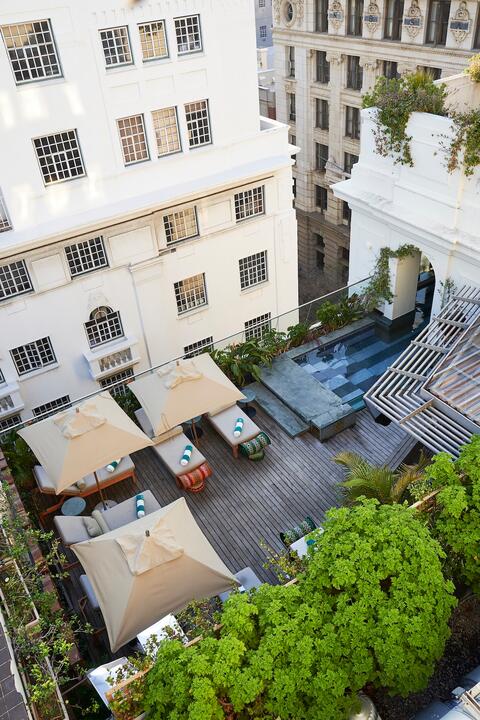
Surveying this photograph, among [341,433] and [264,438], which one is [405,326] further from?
[264,438]

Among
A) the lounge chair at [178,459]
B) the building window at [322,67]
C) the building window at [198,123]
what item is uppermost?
the building window at [198,123]

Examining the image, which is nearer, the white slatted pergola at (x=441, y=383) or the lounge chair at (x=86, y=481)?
the white slatted pergola at (x=441, y=383)

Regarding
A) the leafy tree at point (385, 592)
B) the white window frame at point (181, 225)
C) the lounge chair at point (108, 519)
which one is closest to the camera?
the leafy tree at point (385, 592)

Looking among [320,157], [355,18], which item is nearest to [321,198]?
[320,157]

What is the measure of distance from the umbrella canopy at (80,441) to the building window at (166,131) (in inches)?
505

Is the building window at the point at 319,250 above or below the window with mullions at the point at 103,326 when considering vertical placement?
below

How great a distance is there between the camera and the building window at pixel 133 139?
999 inches

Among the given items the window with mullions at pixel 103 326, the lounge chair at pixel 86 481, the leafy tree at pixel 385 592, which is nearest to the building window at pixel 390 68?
the window with mullions at pixel 103 326

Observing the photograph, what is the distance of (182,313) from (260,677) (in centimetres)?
2098

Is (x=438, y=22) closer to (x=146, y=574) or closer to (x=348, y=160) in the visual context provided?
(x=348, y=160)

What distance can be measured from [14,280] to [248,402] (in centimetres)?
1087

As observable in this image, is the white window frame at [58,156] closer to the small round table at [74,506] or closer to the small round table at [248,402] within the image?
A: the small round table at [248,402]

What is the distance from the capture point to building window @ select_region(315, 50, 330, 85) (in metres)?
48.1

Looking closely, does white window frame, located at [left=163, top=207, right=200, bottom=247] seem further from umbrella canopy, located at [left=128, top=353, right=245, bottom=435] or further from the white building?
umbrella canopy, located at [left=128, top=353, right=245, bottom=435]
